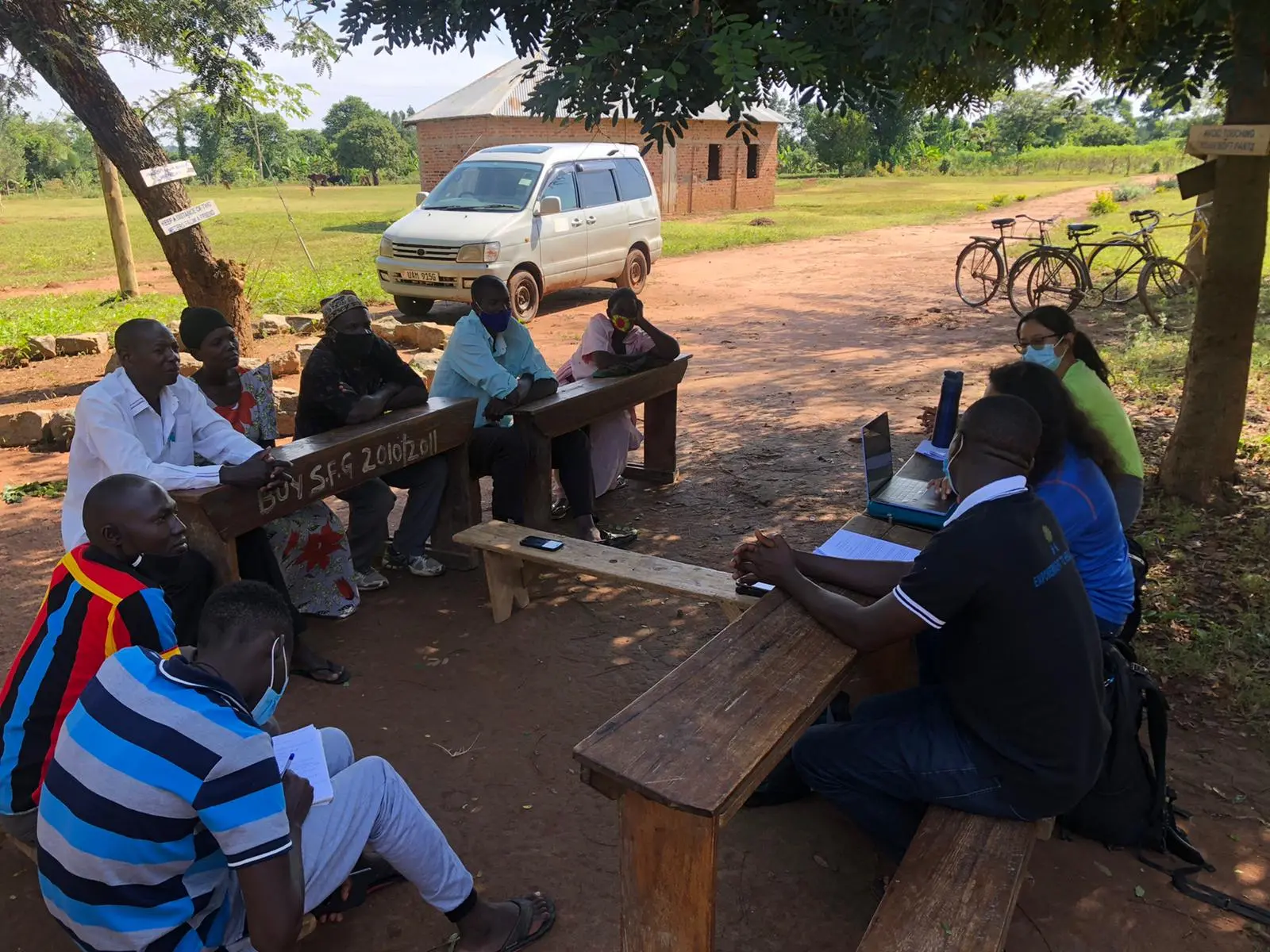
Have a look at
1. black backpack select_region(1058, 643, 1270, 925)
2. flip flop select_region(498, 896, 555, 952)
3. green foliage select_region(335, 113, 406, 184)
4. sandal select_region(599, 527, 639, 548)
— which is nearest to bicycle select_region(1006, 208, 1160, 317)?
sandal select_region(599, 527, 639, 548)

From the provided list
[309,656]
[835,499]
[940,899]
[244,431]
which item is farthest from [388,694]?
[835,499]

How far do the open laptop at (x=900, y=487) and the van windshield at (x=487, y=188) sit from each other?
9.05 m

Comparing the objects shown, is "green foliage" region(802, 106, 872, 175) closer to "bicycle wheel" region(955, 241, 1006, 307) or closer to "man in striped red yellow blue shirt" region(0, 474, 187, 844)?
"bicycle wheel" region(955, 241, 1006, 307)

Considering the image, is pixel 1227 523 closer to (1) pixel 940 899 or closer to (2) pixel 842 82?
(2) pixel 842 82

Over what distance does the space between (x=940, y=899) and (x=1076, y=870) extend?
920 millimetres

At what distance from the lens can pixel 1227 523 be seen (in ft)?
16.9

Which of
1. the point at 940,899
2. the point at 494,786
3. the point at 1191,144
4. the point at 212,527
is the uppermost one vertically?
the point at 1191,144

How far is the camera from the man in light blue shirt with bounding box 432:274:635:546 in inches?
196

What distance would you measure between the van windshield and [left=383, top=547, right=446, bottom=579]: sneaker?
7.89m

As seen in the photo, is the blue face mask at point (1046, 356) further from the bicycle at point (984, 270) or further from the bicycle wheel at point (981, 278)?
the bicycle wheel at point (981, 278)

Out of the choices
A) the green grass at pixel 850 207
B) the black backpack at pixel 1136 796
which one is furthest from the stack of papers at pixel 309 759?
the green grass at pixel 850 207

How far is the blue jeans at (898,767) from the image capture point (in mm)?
2445

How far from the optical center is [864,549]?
3.24 metres

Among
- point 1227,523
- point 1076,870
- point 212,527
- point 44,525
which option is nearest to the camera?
point 1076,870
